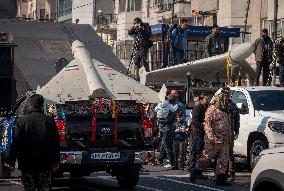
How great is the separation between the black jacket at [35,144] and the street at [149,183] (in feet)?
15.9

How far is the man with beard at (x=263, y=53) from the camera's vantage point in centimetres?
2381

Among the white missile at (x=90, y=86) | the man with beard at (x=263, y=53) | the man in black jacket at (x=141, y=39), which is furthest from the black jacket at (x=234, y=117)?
the man in black jacket at (x=141, y=39)

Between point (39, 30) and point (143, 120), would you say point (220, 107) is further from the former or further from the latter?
point (39, 30)

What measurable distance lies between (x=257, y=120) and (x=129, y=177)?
396cm

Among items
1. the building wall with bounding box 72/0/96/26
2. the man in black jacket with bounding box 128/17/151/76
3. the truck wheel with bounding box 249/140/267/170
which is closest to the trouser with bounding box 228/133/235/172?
the truck wheel with bounding box 249/140/267/170

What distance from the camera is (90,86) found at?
1466 centimetres

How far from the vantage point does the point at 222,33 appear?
3186 centimetres

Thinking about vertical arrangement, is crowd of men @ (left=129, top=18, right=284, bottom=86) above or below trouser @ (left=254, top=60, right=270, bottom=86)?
above

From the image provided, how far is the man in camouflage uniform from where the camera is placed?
15578 millimetres

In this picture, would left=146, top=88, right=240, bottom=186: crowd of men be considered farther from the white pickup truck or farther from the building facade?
the building facade

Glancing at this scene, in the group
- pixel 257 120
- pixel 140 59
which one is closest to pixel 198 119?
pixel 257 120

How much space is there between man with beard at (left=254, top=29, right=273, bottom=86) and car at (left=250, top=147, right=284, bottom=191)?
15130mm

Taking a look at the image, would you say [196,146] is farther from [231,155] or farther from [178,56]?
[178,56]

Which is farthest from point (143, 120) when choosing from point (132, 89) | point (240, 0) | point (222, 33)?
point (240, 0)
